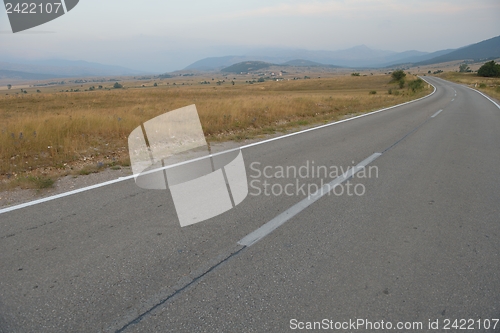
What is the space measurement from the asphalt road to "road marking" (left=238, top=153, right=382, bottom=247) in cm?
8

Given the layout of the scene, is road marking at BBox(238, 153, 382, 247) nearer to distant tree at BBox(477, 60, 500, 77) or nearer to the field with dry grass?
the field with dry grass

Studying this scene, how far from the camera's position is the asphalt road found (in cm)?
266

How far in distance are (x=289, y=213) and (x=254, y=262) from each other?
1.37m

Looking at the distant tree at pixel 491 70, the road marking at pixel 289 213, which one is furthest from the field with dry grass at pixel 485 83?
the road marking at pixel 289 213

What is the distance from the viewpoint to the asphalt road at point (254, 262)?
2.66 m

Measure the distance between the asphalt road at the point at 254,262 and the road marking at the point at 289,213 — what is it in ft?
0.26

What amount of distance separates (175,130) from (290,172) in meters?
5.41

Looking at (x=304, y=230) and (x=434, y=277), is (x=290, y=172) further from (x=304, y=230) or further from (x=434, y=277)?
(x=434, y=277)

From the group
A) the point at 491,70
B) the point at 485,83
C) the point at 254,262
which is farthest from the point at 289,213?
the point at 491,70

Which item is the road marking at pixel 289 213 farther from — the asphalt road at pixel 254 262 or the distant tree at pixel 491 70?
the distant tree at pixel 491 70

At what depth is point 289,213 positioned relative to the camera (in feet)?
15.1

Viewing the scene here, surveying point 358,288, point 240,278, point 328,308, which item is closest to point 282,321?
point 328,308

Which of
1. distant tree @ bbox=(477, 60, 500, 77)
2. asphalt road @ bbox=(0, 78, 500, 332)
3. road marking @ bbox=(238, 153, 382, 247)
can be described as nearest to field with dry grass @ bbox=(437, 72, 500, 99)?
distant tree @ bbox=(477, 60, 500, 77)

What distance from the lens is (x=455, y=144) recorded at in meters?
9.97
